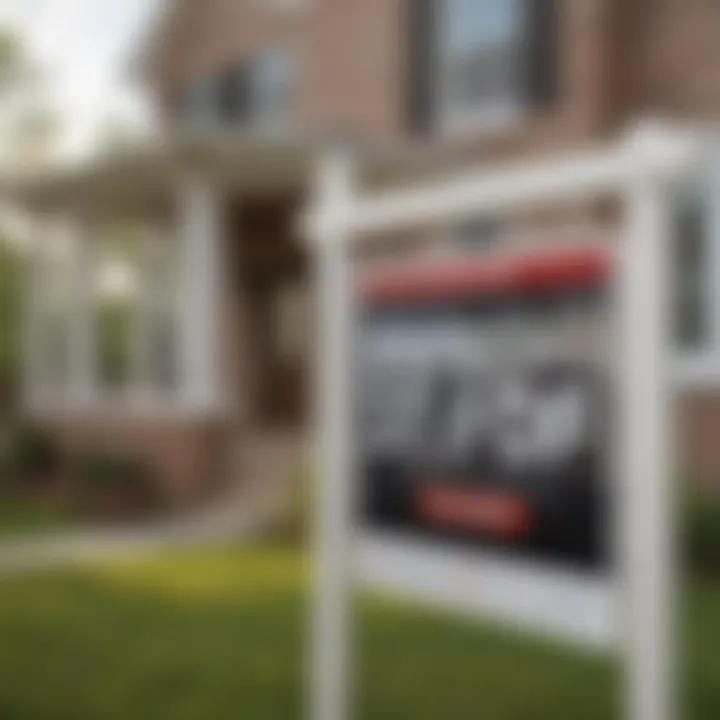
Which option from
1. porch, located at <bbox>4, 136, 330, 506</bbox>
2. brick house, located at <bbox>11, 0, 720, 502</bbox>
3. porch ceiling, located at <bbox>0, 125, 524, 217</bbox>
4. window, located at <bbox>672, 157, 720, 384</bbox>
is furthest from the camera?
porch, located at <bbox>4, 136, 330, 506</bbox>

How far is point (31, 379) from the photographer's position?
6.19ft


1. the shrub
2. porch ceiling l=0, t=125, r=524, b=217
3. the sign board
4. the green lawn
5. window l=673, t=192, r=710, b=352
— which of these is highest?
porch ceiling l=0, t=125, r=524, b=217

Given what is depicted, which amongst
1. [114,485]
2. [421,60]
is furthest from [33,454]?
[421,60]

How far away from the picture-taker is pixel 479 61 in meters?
1.86

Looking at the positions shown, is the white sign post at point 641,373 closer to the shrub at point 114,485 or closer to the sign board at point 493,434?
the sign board at point 493,434

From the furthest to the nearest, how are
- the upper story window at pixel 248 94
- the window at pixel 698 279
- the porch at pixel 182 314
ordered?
the upper story window at pixel 248 94, the porch at pixel 182 314, the window at pixel 698 279

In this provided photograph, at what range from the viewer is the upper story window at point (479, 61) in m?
1.59

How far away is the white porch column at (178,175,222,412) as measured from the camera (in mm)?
1812

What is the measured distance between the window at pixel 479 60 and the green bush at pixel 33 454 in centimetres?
69

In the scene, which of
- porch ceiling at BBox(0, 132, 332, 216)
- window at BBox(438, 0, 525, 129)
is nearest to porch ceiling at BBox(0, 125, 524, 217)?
porch ceiling at BBox(0, 132, 332, 216)

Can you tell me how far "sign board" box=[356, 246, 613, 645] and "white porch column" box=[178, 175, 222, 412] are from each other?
756 mm

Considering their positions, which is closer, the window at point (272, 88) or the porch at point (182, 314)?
the porch at point (182, 314)

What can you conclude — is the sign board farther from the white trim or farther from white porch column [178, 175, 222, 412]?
white porch column [178, 175, 222, 412]

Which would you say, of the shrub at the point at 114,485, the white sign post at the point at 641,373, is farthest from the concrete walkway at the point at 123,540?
the white sign post at the point at 641,373
